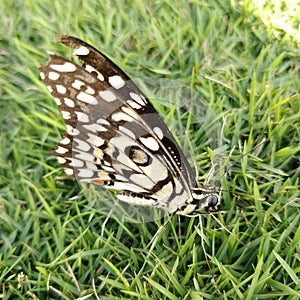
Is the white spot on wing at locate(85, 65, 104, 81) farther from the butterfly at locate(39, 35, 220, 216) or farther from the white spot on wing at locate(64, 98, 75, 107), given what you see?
the white spot on wing at locate(64, 98, 75, 107)

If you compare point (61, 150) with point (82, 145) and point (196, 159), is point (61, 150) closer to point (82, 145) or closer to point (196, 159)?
point (82, 145)

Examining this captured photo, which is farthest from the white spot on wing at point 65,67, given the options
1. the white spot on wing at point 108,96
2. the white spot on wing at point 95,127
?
the white spot on wing at point 95,127

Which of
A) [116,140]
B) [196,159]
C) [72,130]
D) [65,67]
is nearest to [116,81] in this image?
[65,67]

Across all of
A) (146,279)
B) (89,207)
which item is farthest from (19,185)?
(146,279)

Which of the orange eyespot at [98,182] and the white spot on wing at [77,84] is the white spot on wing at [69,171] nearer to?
the orange eyespot at [98,182]

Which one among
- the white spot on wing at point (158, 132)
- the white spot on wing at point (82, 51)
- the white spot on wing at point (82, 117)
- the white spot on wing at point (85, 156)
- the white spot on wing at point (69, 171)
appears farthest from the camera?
the white spot on wing at point (69, 171)

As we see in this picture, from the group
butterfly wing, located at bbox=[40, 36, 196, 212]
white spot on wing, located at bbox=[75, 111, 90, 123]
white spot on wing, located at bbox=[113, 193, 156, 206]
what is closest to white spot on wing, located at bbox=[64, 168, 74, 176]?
butterfly wing, located at bbox=[40, 36, 196, 212]
